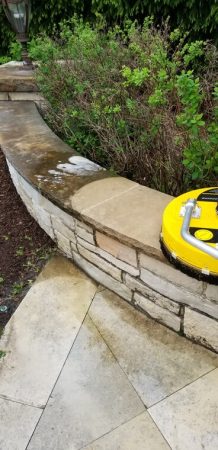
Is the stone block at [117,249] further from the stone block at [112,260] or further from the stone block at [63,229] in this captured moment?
the stone block at [63,229]

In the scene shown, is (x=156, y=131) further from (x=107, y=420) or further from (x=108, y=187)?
(x=107, y=420)

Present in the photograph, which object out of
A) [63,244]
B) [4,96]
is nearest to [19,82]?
[4,96]

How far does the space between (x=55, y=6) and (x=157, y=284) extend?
5.04m

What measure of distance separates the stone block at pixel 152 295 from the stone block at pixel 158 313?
34 millimetres

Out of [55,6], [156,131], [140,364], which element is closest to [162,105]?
[156,131]

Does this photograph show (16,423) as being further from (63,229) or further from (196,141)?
(196,141)

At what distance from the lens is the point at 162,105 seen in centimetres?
300

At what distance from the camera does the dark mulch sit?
8.34 feet

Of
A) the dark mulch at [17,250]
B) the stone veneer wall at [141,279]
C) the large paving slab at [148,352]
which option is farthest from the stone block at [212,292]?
the dark mulch at [17,250]

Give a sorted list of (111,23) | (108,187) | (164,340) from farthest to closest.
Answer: (111,23) → (108,187) → (164,340)

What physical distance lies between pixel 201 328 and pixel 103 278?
2.36 feet

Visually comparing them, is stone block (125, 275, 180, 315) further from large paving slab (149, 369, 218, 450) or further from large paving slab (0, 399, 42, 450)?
large paving slab (0, 399, 42, 450)

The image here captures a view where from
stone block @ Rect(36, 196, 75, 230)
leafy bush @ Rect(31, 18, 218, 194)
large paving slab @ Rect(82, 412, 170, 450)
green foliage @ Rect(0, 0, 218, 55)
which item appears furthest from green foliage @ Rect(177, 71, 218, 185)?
green foliage @ Rect(0, 0, 218, 55)

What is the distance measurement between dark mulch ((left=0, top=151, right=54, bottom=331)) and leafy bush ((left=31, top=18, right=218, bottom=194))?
2.55 ft
